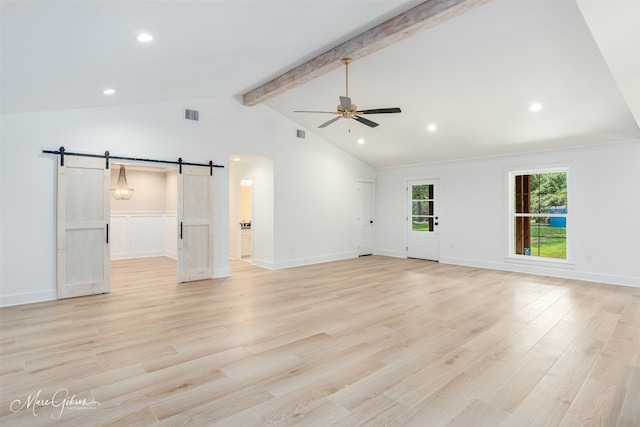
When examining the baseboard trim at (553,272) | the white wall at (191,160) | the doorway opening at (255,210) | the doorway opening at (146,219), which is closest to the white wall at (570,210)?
the baseboard trim at (553,272)

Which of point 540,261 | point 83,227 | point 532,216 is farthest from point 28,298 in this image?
point 532,216

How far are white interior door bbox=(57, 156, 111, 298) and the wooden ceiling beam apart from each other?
10.4ft

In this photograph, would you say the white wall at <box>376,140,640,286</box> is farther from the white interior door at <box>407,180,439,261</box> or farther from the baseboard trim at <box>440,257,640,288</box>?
the white interior door at <box>407,180,439,261</box>

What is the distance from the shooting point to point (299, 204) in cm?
790

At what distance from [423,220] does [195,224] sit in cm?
561

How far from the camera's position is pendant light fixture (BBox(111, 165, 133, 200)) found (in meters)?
8.50

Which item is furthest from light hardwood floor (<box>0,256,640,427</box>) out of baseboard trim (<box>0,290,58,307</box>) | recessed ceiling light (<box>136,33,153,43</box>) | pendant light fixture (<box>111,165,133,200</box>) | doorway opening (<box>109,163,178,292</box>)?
doorway opening (<box>109,163,178,292</box>)

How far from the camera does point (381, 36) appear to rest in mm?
3904

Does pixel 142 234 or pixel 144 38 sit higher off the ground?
pixel 144 38

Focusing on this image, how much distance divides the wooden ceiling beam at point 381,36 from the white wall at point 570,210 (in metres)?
4.67

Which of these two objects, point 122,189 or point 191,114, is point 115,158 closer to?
point 191,114

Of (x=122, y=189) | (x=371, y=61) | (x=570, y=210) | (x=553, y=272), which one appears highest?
(x=371, y=61)

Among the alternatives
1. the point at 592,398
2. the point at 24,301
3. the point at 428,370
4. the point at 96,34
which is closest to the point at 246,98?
the point at 96,34

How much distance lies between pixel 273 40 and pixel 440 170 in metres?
5.85
